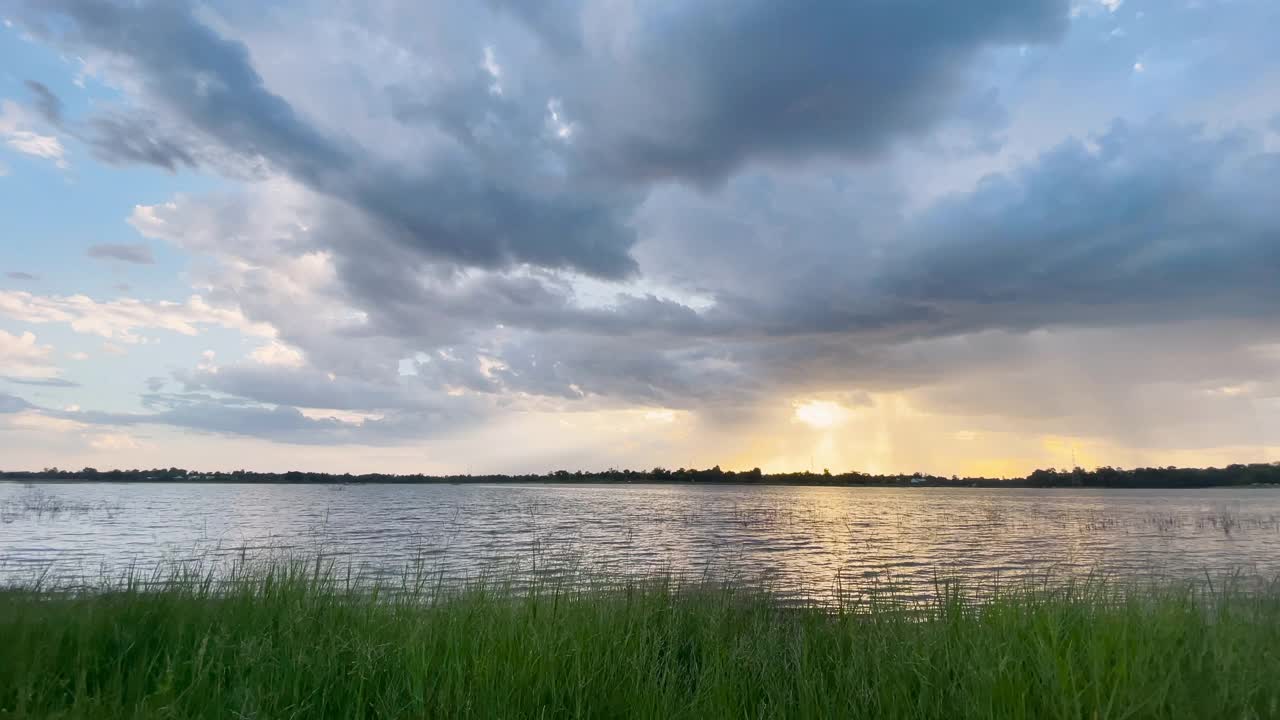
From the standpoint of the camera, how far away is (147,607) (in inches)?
337

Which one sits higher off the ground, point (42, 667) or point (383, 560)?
point (42, 667)

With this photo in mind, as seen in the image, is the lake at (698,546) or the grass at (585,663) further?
the lake at (698,546)

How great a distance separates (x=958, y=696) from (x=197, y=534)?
147 ft

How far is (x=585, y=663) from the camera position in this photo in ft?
22.1

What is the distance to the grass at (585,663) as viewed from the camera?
17.9ft

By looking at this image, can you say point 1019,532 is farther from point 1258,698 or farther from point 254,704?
point 254,704

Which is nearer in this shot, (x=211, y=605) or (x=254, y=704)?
(x=254, y=704)

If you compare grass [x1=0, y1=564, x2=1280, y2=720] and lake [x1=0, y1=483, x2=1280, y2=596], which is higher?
grass [x1=0, y1=564, x2=1280, y2=720]

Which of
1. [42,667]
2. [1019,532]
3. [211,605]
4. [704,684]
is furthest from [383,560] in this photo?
[1019,532]

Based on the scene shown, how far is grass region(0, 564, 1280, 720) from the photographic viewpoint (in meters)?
5.44

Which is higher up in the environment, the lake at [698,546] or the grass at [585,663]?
the grass at [585,663]

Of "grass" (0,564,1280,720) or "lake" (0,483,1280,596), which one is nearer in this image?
"grass" (0,564,1280,720)

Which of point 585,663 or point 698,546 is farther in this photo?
point 698,546

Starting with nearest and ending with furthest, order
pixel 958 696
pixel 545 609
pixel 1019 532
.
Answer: pixel 958 696 < pixel 545 609 < pixel 1019 532
